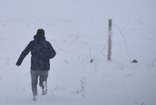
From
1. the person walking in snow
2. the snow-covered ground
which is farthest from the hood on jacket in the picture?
the snow-covered ground

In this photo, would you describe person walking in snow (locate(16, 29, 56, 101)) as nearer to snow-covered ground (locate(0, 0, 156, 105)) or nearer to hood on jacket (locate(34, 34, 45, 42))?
hood on jacket (locate(34, 34, 45, 42))

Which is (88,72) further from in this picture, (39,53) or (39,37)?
(39,37)

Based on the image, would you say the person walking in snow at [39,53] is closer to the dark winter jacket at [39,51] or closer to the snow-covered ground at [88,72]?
the dark winter jacket at [39,51]

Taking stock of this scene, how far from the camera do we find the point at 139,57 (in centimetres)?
1442

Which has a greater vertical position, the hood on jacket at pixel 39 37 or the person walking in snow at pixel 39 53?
the hood on jacket at pixel 39 37

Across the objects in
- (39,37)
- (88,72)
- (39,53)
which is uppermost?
(39,37)

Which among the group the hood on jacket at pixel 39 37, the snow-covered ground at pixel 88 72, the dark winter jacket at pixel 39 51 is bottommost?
the snow-covered ground at pixel 88 72

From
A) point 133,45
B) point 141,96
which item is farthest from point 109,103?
point 133,45

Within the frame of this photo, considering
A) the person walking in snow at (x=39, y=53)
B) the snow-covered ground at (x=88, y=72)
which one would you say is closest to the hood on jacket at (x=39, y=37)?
the person walking in snow at (x=39, y=53)

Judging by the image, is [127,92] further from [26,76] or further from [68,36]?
[68,36]

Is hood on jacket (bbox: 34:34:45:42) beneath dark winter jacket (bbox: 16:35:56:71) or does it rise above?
above

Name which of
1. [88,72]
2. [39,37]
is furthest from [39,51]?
[88,72]

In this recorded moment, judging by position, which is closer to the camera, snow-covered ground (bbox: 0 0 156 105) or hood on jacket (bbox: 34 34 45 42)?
hood on jacket (bbox: 34 34 45 42)

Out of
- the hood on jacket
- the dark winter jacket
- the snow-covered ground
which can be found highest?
the hood on jacket
